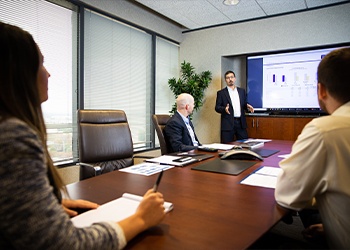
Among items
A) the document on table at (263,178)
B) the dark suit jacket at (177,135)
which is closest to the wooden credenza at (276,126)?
the dark suit jacket at (177,135)

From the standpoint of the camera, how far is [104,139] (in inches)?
86.0

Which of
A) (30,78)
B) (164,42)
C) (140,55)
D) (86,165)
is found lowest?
(86,165)

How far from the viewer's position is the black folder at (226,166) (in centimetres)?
145

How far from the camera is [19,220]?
530 mm

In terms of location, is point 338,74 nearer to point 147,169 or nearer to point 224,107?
point 147,169

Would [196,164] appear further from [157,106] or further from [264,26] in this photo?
[264,26]

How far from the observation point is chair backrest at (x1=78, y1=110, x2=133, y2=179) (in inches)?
82.2

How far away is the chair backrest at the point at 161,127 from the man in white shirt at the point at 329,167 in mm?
1681

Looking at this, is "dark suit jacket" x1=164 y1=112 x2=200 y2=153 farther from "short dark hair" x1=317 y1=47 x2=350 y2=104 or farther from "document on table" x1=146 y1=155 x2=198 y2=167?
"short dark hair" x1=317 y1=47 x2=350 y2=104

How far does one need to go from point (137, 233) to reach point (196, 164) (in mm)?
993

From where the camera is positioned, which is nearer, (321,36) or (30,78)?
(30,78)

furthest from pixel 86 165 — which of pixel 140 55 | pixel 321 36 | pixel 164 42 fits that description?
pixel 321 36

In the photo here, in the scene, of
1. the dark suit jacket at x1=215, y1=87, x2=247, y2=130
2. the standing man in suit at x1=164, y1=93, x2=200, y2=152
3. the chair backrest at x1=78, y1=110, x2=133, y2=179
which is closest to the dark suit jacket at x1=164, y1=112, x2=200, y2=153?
the standing man in suit at x1=164, y1=93, x2=200, y2=152

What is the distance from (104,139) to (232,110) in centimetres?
292
